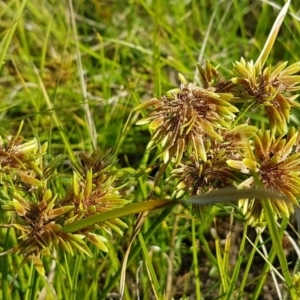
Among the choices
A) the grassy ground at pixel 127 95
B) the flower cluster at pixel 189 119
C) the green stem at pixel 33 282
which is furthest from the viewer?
the grassy ground at pixel 127 95

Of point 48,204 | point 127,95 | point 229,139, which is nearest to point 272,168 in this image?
point 229,139

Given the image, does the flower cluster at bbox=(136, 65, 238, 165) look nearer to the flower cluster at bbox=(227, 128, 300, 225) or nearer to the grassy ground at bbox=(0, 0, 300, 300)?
the flower cluster at bbox=(227, 128, 300, 225)

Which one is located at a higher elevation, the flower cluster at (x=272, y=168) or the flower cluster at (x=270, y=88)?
the flower cluster at (x=270, y=88)

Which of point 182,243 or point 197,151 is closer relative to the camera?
point 197,151

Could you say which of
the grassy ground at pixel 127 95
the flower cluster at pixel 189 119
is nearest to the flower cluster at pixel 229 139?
the flower cluster at pixel 189 119

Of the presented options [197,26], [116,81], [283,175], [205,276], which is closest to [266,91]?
[283,175]

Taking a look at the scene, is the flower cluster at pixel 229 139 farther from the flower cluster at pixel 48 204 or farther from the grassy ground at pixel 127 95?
the grassy ground at pixel 127 95

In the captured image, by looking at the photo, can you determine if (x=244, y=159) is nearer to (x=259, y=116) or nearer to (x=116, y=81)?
(x=259, y=116)

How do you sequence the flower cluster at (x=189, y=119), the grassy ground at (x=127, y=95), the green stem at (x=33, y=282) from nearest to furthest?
the flower cluster at (x=189, y=119) → the green stem at (x=33, y=282) → the grassy ground at (x=127, y=95)
